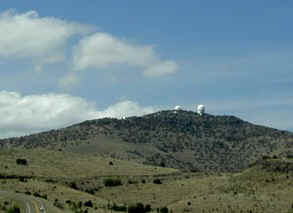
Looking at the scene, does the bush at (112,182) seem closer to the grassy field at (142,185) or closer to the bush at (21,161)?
the grassy field at (142,185)

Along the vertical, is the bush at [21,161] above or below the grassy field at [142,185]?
above

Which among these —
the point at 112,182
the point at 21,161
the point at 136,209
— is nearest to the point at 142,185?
the point at 112,182

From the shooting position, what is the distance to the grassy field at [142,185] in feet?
260

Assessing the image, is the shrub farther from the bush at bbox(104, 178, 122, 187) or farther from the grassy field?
the bush at bbox(104, 178, 122, 187)

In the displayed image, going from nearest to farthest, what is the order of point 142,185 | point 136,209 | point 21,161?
point 136,209 → point 142,185 → point 21,161

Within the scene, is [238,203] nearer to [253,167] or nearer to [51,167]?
[253,167]

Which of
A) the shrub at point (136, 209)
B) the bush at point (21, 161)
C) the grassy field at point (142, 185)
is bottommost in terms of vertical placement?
the shrub at point (136, 209)

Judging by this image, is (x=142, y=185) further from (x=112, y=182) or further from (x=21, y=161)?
(x=21, y=161)

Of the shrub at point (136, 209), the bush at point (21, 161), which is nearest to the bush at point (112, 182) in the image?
the bush at point (21, 161)

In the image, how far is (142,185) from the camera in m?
104

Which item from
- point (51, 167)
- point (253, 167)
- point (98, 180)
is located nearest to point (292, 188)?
point (253, 167)

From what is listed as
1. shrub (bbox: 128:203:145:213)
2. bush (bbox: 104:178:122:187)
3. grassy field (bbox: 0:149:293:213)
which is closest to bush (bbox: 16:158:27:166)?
grassy field (bbox: 0:149:293:213)

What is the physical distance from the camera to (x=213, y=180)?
348ft

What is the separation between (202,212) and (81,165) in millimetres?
52591
